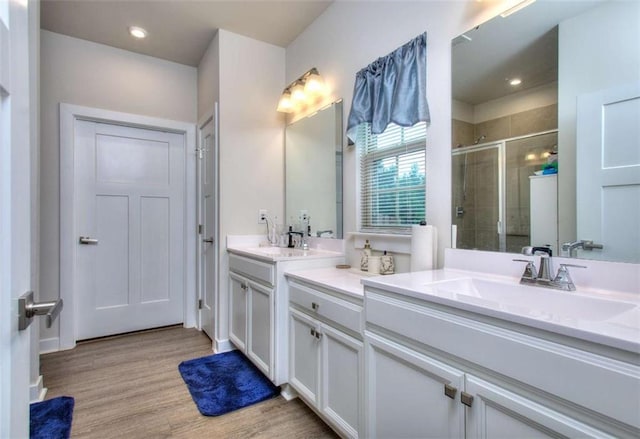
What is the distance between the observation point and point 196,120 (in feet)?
10.8

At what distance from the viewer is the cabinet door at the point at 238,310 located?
7.64ft

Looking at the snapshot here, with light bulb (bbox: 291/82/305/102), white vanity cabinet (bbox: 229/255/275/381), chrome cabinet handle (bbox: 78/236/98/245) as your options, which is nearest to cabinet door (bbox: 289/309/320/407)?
white vanity cabinet (bbox: 229/255/275/381)

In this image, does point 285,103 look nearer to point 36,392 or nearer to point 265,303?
point 265,303

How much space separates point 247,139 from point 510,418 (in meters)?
2.55

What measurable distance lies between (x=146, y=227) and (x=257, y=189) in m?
1.23

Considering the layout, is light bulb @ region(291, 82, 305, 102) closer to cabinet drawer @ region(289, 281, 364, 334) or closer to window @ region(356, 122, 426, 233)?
window @ region(356, 122, 426, 233)

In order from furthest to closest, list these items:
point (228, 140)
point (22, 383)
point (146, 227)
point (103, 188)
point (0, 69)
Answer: point (146, 227) < point (103, 188) < point (228, 140) < point (22, 383) < point (0, 69)

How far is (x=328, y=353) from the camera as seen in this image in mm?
1549

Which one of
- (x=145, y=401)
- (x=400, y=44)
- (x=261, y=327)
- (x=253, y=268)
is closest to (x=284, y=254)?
(x=253, y=268)

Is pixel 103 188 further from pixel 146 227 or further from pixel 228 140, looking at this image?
pixel 228 140

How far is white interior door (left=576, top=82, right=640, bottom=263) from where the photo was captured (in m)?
1.03

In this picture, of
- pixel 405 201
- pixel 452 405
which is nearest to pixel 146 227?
pixel 405 201

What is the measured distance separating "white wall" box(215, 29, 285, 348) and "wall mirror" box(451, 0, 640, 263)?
173cm

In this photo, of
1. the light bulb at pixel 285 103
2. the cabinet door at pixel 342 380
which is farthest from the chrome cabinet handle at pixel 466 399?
the light bulb at pixel 285 103
